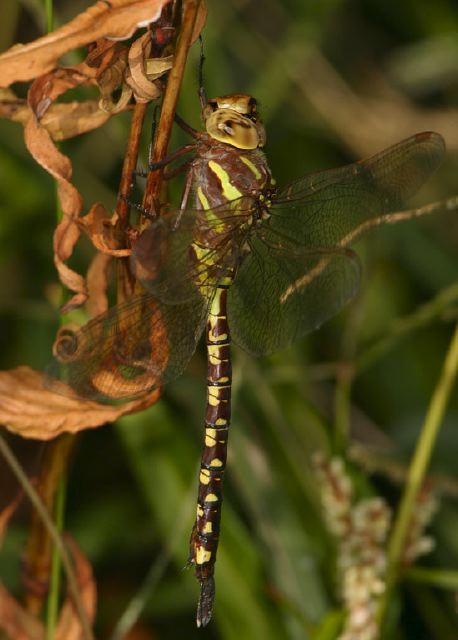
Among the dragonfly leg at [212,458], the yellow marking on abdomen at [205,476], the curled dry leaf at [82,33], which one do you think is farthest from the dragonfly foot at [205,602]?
the curled dry leaf at [82,33]

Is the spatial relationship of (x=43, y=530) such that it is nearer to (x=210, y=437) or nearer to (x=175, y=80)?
(x=210, y=437)

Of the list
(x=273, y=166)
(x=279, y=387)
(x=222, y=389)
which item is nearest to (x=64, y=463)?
(x=222, y=389)

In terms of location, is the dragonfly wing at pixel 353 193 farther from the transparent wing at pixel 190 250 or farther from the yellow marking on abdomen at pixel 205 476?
the yellow marking on abdomen at pixel 205 476

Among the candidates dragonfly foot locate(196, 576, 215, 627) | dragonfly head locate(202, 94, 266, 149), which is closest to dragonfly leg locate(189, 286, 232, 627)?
dragonfly foot locate(196, 576, 215, 627)

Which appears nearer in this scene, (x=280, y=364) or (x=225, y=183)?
(x=225, y=183)

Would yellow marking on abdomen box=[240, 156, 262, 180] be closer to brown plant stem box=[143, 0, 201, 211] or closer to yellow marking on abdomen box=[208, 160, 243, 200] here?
yellow marking on abdomen box=[208, 160, 243, 200]

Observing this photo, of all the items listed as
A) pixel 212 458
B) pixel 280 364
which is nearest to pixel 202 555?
pixel 212 458

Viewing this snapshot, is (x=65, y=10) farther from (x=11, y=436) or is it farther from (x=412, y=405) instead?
(x=412, y=405)
